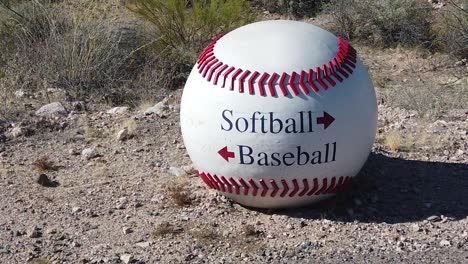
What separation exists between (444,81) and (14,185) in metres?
5.80

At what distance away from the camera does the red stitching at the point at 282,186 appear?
6238 millimetres

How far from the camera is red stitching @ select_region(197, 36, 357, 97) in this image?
19.7ft

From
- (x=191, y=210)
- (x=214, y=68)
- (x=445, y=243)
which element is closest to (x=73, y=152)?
(x=191, y=210)

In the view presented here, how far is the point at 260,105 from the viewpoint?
598 centimetres

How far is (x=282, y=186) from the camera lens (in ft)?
20.5

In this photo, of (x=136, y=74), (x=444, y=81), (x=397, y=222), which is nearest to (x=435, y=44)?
(x=444, y=81)


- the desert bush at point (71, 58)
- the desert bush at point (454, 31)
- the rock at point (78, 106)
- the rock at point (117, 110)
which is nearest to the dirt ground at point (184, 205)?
the rock at point (117, 110)

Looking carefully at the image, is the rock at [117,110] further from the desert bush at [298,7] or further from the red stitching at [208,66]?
the desert bush at [298,7]

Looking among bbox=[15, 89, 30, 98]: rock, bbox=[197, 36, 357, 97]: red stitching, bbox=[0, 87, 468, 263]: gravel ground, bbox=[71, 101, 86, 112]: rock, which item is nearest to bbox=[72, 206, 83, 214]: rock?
A: bbox=[0, 87, 468, 263]: gravel ground

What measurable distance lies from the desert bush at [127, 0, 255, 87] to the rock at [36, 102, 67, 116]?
2.34m

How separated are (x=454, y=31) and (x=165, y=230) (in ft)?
23.2

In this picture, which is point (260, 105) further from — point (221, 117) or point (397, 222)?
point (397, 222)

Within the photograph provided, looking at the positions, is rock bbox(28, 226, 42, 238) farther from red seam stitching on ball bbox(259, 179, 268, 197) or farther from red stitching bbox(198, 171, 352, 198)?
red seam stitching on ball bbox(259, 179, 268, 197)

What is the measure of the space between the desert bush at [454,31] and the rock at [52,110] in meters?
5.36
